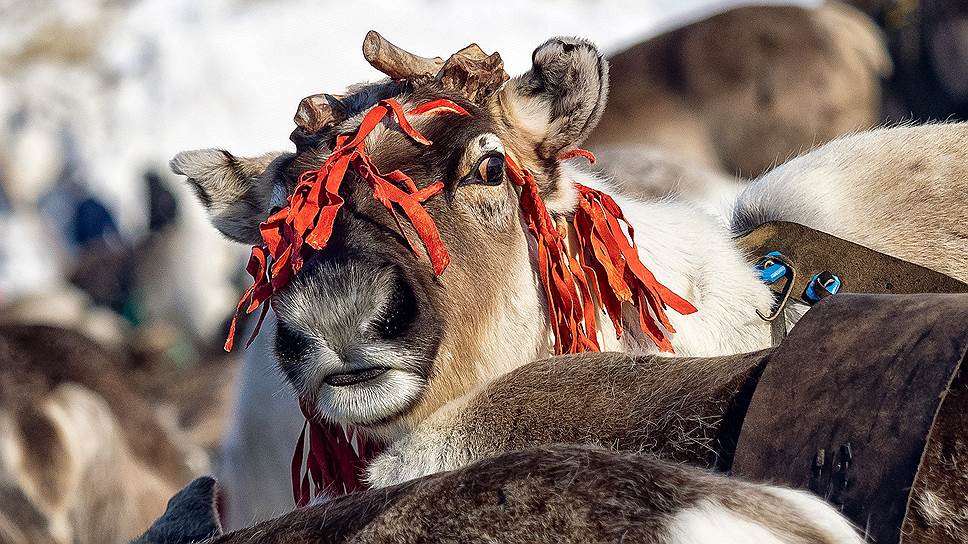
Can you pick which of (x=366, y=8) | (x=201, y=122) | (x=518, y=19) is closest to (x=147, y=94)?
(x=201, y=122)

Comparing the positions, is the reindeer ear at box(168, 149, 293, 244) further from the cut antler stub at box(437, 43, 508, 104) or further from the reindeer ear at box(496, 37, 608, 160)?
the reindeer ear at box(496, 37, 608, 160)

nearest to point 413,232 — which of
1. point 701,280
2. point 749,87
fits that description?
point 701,280

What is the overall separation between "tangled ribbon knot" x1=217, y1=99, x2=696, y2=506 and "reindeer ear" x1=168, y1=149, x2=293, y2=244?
323 mm

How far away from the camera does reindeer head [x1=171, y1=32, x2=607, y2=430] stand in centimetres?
246

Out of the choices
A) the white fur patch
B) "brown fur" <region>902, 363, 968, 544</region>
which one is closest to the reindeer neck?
"brown fur" <region>902, 363, 968, 544</region>

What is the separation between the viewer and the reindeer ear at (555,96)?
2.93m

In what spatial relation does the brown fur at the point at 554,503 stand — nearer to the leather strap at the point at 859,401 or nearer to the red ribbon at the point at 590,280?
the leather strap at the point at 859,401

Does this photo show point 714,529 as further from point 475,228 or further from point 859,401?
point 475,228

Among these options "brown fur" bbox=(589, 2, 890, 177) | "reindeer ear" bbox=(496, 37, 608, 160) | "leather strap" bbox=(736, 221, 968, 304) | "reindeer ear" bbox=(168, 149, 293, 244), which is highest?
"brown fur" bbox=(589, 2, 890, 177)

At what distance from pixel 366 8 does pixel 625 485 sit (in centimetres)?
2690

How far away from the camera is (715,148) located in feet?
39.0

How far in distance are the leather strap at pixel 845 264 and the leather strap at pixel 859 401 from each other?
1028 millimetres

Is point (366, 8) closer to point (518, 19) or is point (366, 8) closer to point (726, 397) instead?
point (518, 19)

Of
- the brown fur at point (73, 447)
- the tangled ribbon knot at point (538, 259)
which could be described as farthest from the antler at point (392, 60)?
A: the brown fur at point (73, 447)
